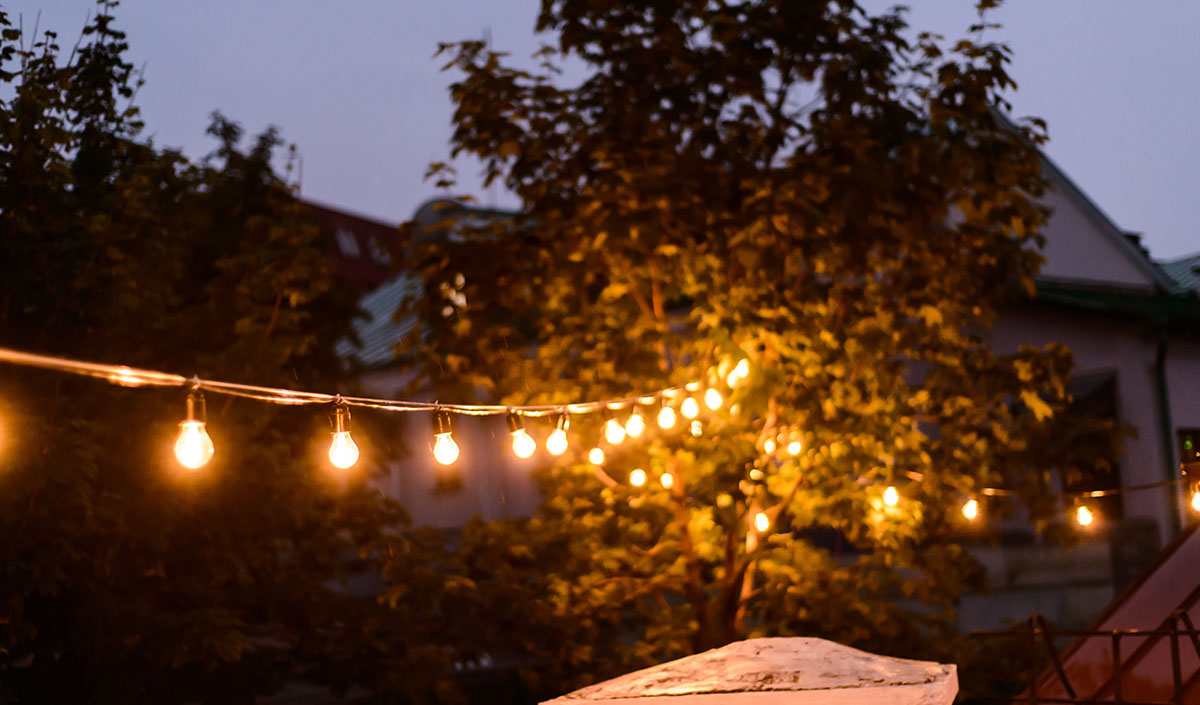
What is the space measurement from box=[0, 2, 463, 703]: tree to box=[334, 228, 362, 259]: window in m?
50.9

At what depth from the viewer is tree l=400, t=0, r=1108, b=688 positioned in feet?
35.6

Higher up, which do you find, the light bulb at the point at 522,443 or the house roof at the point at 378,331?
the house roof at the point at 378,331

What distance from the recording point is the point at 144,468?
988 centimetres

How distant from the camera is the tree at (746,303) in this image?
35.6 ft

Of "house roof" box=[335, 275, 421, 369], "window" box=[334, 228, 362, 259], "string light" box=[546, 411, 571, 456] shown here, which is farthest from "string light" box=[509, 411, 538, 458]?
"window" box=[334, 228, 362, 259]

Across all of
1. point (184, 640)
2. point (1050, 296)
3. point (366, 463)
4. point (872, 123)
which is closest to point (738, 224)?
point (872, 123)

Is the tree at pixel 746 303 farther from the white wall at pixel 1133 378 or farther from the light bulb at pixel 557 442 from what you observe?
the white wall at pixel 1133 378

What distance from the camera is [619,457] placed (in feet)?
37.6

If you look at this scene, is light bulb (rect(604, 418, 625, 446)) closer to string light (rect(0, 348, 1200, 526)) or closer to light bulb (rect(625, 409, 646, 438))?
string light (rect(0, 348, 1200, 526))

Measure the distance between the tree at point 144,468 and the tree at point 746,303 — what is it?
136 cm

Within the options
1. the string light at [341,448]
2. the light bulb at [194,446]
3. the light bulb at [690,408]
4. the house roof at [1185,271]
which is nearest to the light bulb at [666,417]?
the light bulb at [690,408]

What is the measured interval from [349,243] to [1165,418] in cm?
5230

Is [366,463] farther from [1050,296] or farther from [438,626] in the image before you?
[1050,296]

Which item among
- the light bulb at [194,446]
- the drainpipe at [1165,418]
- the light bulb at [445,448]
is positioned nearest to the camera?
the light bulb at [194,446]
